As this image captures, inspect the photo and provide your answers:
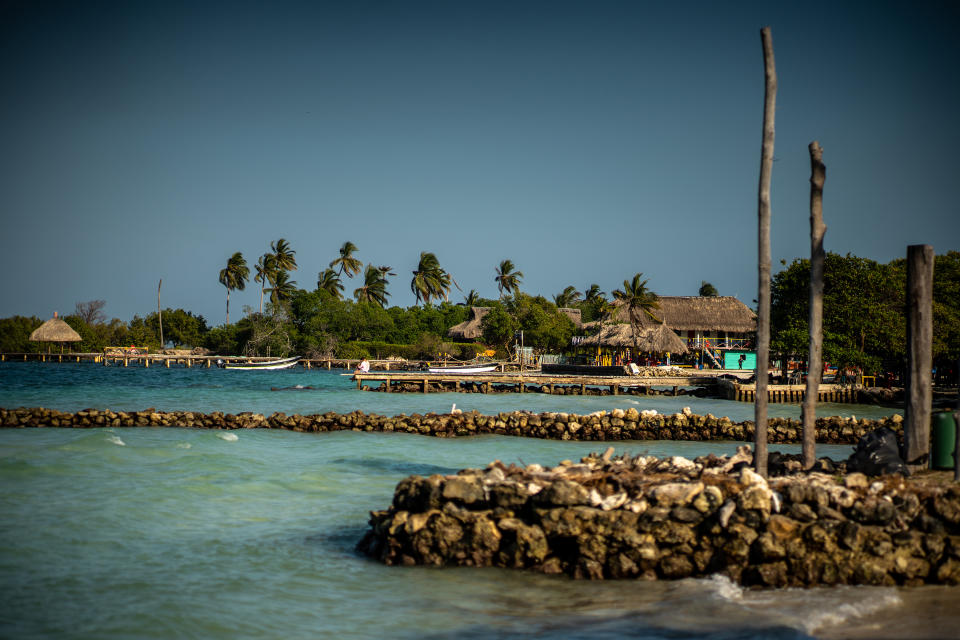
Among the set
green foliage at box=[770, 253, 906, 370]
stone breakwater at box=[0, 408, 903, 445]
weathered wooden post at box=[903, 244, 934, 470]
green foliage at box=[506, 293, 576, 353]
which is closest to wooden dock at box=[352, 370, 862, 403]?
green foliage at box=[770, 253, 906, 370]

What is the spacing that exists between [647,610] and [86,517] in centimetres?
792

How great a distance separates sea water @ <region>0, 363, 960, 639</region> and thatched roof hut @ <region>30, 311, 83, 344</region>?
213 ft

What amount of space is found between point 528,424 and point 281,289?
62.5 meters

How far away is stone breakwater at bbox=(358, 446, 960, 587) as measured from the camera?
696 cm

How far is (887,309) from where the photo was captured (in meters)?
32.8

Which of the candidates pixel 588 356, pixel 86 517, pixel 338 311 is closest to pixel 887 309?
pixel 588 356

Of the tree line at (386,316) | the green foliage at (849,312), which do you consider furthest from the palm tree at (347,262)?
the green foliage at (849,312)

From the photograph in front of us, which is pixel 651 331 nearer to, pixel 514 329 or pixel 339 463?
pixel 514 329

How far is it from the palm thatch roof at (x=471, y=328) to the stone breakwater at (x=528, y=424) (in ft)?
146

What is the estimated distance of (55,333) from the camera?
237 feet

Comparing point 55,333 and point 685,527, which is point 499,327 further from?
point 685,527

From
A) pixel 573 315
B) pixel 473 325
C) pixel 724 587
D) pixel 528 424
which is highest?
pixel 573 315

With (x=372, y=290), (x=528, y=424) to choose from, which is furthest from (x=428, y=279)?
(x=528, y=424)

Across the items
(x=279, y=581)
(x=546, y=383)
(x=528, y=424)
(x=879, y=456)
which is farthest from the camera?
(x=546, y=383)
